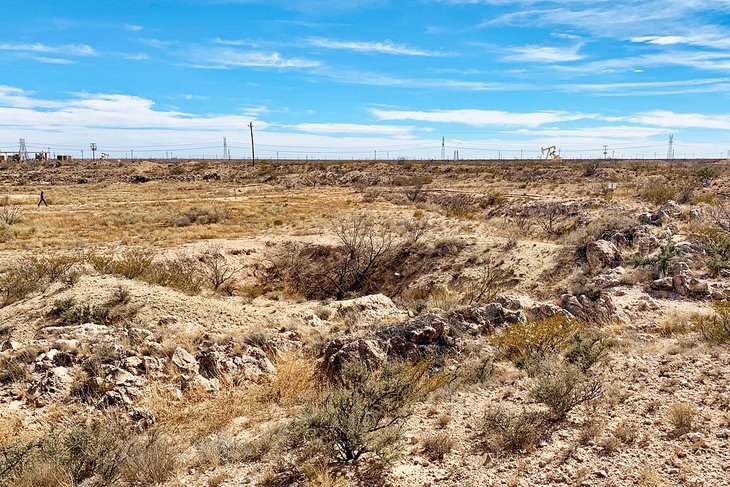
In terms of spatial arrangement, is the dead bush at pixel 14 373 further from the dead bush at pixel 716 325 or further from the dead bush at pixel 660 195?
the dead bush at pixel 660 195

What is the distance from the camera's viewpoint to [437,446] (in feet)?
19.2

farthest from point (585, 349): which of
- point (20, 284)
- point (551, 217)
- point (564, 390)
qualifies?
point (551, 217)

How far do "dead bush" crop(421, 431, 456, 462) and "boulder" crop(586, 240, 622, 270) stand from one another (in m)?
11.2

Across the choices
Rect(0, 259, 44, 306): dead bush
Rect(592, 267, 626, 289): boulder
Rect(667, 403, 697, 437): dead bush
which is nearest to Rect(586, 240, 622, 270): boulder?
Rect(592, 267, 626, 289): boulder

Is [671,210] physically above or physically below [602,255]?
above

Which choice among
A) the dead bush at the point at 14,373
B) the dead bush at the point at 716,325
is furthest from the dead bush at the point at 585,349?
the dead bush at the point at 14,373

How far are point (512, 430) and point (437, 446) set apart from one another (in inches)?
36.2

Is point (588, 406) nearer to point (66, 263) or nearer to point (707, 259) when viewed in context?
point (707, 259)

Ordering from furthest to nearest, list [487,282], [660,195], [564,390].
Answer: [660,195]
[487,282]
[564,390]

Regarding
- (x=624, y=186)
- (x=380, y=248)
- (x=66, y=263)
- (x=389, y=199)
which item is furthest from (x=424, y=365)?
(x=624, y=186)

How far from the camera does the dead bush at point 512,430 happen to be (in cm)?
577

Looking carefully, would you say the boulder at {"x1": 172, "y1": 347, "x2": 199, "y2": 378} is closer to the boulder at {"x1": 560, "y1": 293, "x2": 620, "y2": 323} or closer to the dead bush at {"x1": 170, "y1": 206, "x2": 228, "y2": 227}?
the boulder at {"x1": 560, "y1": 293, "x2": 620, "y2": 323}

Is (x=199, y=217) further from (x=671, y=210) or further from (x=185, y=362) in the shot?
(x=671, y=210)

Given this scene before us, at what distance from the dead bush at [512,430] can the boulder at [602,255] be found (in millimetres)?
10322
